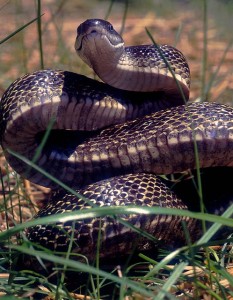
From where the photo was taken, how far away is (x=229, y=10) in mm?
8992

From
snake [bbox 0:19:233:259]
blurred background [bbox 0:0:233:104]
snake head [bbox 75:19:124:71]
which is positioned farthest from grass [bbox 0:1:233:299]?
blurred background [bbox 0:0:233:104]

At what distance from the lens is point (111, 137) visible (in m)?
4.08

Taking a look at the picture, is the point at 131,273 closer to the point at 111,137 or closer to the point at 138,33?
the point at 111,137

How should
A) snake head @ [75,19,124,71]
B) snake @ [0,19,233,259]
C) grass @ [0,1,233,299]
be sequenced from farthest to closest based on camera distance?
snake head @ [75,19,124,71]
snake @ [0,19,233,259]
grass @ [0,1,233,299]

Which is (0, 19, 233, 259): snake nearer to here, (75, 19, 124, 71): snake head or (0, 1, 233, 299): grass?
(75, 19, 124, 71): snake head

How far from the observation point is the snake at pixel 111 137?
3645 mm

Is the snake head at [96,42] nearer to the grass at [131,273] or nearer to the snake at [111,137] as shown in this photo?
the snake at [111,137]

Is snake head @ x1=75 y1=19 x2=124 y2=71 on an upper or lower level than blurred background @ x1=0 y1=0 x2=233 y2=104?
upper

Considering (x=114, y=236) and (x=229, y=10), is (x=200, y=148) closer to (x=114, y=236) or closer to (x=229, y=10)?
(x=114, y=236)

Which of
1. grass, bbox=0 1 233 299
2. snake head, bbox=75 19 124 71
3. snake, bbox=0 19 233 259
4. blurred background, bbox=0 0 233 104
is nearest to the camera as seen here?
grass, bbox=0 1 233 299

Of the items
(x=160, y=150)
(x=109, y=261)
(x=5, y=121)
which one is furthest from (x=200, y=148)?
(x=5, y=121)

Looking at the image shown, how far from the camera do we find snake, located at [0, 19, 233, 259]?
364cm

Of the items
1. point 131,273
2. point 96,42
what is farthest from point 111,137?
point 131,273

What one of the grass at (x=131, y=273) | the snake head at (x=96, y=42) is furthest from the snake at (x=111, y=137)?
the grass at (x=131, y=273)
